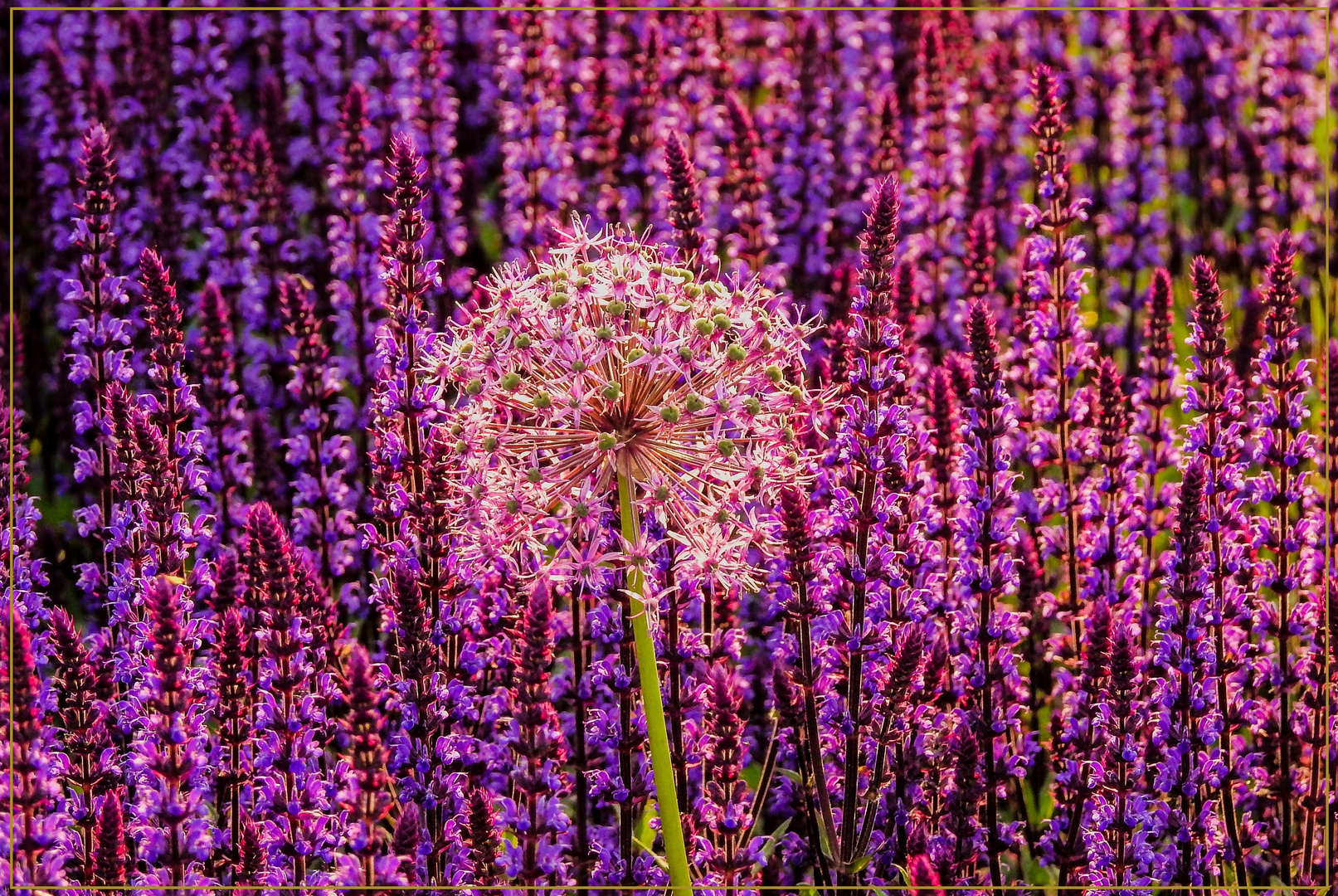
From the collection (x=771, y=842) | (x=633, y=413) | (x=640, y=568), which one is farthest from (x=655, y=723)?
(x=771, y=842)

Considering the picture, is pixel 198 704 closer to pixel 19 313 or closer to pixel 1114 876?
pixel 1114 876

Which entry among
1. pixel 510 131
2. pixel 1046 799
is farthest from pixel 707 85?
pixel 1046 799

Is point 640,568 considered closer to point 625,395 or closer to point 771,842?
point 625,395

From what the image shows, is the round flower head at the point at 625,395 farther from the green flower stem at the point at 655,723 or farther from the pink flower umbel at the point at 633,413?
the green flower stem at the point at 655,723

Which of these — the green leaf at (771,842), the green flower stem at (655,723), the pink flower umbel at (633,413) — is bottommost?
the green leaf at (771,842)

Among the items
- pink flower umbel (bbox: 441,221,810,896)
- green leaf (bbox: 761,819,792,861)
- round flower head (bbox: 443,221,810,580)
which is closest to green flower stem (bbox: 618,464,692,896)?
pink flower umbel (bbox: 441,221,810,896)

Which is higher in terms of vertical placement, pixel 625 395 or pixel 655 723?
pixel 625 395

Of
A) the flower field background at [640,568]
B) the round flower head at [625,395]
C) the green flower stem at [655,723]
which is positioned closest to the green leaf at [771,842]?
the flower field background at [640,568]
